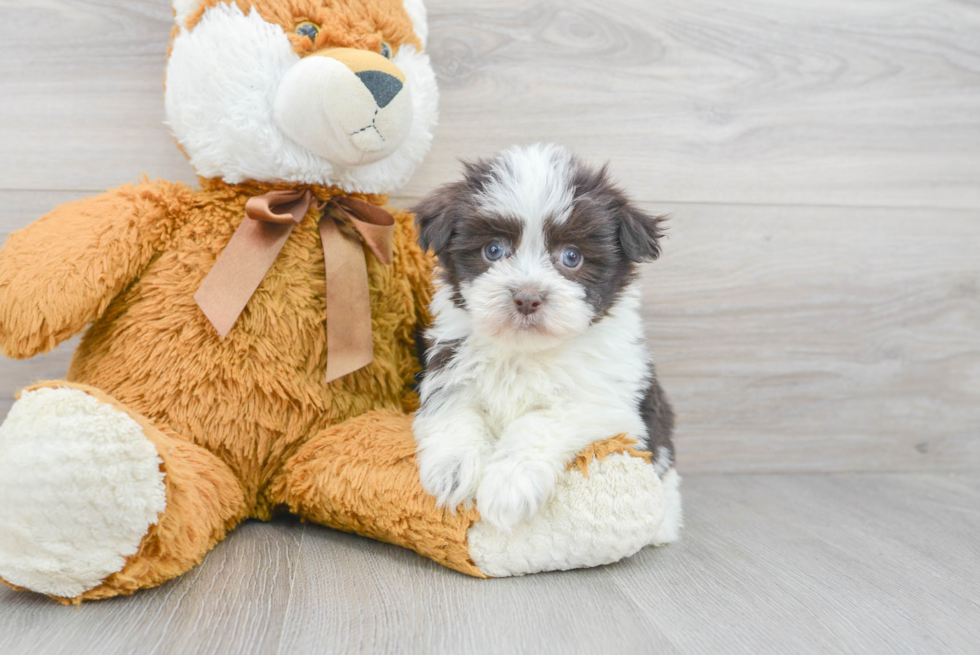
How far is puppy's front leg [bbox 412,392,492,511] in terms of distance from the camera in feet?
3.91

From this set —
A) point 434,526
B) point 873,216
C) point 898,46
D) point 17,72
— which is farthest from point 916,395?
point 17,72

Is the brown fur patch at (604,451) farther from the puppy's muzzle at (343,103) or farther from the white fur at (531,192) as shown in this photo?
the puppy's muzzle at (343,103)

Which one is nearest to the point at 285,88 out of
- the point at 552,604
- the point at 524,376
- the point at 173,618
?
the point at 524,376

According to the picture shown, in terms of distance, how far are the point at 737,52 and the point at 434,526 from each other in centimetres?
144

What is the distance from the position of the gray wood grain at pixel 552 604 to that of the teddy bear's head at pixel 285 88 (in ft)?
2.41

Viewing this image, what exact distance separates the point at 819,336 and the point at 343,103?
1.43 meters

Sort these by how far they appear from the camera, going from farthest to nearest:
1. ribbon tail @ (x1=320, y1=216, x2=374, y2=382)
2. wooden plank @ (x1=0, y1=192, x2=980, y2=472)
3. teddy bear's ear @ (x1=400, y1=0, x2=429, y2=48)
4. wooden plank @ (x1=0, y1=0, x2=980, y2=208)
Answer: wooden plank @ (x1=0, y1=192, x2=980, y2=472) < wooden plank @ (x1=0, y1=0, x2=980, y2=208) < teddy bear's ear @ (x1=400, y1=0, x2=429, y2=48) < ribbon tail @ (x1=320, y1=216, x2=374, y2=382)

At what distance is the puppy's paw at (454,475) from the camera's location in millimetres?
1188

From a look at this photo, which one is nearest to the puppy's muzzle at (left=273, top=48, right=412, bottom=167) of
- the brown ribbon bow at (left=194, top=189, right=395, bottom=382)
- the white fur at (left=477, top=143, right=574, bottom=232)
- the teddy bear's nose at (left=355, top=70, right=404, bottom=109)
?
the teddy bear's nose at (left=355, top=70, right=404, bottom=109)

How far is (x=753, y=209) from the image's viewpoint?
1.92 metres

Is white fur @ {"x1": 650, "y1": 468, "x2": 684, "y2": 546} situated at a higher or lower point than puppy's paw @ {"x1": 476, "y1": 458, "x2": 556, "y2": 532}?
lower

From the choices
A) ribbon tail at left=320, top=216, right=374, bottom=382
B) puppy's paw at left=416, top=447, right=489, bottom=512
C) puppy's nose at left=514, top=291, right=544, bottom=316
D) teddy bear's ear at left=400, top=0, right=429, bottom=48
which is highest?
teddy bear's ear at left=400, top=0, right=429, bottom=48

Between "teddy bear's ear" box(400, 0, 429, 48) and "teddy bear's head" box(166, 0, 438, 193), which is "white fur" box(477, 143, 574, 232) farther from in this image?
"teddy bear's ear" box(400, 0, 429, 48)

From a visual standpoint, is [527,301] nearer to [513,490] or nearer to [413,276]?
[513,490]
